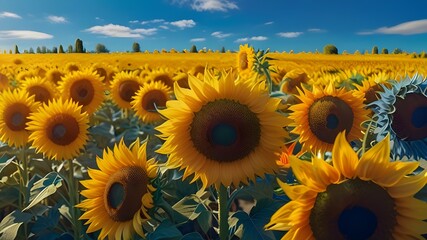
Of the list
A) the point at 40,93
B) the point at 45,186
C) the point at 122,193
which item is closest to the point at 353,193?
the point at 122,193

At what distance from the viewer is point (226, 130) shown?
268cm

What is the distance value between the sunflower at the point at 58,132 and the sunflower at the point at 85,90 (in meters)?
2.15

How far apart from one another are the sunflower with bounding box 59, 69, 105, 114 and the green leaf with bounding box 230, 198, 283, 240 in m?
4.71

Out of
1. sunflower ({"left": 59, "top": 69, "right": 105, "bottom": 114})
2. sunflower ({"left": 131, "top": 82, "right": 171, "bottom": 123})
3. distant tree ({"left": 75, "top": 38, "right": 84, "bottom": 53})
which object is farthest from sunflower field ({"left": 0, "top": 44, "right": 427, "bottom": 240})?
distant tree ({"left": 75, "top": 38, "right": 84, "bottom": 53})

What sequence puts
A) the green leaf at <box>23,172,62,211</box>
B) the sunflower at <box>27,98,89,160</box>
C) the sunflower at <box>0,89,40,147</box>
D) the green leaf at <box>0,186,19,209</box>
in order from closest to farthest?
1. the green leaf at <box>23,172,62,211</box>
2. the sunflower at <box>27,98,89,160</box>
3. the green leaf at <box>0,186,19,209</box>
4. the sunflower at <box>0,89,40,147</box>

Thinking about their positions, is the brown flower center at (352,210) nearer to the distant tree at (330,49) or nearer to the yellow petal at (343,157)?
the yellow petal at (343,157)

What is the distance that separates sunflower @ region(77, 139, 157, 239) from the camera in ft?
9.34

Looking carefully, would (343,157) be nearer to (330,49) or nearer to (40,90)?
(40,90)

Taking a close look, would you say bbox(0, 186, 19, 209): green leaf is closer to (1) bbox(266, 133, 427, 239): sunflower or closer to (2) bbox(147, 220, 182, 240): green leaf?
(2) bbox(147, 220, 182, 240): green leaf

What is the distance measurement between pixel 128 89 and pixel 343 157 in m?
6.39

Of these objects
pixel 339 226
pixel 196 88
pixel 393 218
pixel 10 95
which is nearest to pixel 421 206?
pixel 393 218

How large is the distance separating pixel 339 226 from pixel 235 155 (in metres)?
0.94

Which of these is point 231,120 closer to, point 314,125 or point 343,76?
point 314,125

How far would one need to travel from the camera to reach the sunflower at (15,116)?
554 centimetres
